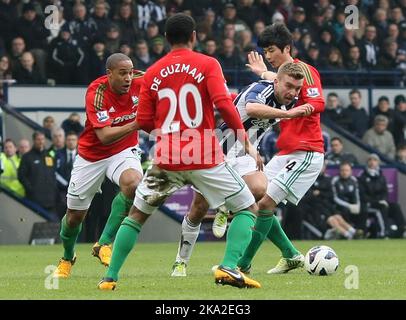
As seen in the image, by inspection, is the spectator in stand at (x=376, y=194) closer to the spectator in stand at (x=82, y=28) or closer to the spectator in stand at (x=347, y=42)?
the spectator in stand at (x=347, y=42)

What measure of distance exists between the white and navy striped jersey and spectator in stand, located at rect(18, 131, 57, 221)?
29.8 ft

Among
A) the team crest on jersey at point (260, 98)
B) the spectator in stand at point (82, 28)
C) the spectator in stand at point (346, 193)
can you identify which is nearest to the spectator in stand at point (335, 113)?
the spectator in stand at point (346, 193)

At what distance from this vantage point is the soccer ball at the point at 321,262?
494 inches

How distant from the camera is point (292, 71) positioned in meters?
12.1

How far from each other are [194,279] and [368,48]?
54.5 ft

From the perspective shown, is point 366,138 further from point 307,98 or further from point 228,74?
point 307,98

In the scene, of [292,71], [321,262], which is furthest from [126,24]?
[321,262]

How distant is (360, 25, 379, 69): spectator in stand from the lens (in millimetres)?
27672

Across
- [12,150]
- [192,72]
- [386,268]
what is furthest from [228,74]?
[192,72]

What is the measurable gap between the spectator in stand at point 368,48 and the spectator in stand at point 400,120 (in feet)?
5.55

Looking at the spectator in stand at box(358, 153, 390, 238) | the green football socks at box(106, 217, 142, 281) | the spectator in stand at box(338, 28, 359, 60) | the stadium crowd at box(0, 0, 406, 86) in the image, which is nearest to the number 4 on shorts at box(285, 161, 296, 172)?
the green football socks at box(106, 217, 142, 281)
